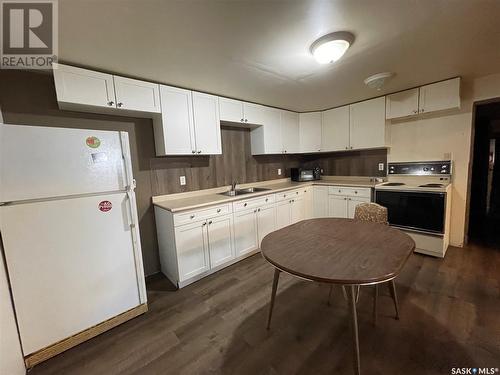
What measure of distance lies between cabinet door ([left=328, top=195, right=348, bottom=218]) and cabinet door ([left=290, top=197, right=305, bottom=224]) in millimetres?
445

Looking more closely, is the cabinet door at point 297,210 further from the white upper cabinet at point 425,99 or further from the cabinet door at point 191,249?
the white upper cabinet at point 425,99

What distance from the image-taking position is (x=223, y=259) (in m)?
2.61

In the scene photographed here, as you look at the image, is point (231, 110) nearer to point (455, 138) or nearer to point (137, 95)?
point (137, 95)

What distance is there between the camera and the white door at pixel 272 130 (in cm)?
334

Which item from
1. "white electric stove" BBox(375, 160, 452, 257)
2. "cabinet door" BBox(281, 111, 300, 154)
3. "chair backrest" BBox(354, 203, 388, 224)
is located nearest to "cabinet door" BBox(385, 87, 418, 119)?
"white electric stove" BBox(375, 160, 452, 257)

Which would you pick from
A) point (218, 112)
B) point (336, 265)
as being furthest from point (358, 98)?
point (336, 265)

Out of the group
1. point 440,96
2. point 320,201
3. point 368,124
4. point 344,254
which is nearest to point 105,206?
point 344,254

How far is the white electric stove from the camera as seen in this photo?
259 centimetres

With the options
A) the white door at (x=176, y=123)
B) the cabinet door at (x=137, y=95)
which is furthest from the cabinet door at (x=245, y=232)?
the cabinet door at (x=137, y=95)

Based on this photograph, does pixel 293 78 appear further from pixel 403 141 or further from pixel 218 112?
pixel 403 141

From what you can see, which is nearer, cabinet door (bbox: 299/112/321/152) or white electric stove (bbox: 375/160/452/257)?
white electric stove (bbox: 375/160/452/257)

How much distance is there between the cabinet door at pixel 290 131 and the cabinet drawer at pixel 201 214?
167 centimetres

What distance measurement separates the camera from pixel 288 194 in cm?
335

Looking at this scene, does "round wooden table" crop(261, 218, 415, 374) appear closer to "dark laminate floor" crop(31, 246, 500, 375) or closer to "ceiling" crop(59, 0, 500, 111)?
"dark laminate floor" crop(31, 246, 500, 375)
